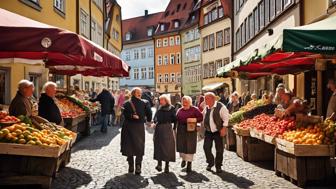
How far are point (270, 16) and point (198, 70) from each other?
3393 cm

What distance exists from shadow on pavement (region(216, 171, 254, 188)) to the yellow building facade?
17.0ft

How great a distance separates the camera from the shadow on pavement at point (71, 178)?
322 inches

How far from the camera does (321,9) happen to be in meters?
14.3

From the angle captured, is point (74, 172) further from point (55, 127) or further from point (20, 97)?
point (20, 97)

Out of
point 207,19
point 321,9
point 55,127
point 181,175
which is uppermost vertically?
point 207,19

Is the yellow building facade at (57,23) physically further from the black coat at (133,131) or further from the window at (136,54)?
the window at (136,54)

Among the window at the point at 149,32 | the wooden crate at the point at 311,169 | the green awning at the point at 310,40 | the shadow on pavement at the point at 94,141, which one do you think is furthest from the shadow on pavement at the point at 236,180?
the window at the point at 149,32

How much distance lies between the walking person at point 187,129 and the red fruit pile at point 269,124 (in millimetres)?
1471

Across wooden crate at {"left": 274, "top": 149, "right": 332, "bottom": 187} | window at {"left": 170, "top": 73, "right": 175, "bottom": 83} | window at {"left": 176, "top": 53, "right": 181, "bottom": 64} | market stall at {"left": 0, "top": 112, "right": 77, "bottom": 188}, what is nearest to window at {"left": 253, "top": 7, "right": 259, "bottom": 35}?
wooden crate at {"left": 274, "top": 149, "right": 332, "bottom": 187}

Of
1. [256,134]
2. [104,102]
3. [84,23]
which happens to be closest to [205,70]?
[84,23]

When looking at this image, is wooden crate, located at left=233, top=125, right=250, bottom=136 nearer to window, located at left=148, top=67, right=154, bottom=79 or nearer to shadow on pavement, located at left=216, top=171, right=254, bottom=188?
shadow on pavement, located at left=216, top=171, right=254, bottom=188

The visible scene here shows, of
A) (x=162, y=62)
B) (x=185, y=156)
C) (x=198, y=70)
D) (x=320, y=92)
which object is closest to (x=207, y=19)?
(x=198, y=70)

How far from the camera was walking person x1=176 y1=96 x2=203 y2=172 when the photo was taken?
9.85 m

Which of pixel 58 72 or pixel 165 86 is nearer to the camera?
pixel 58 72
